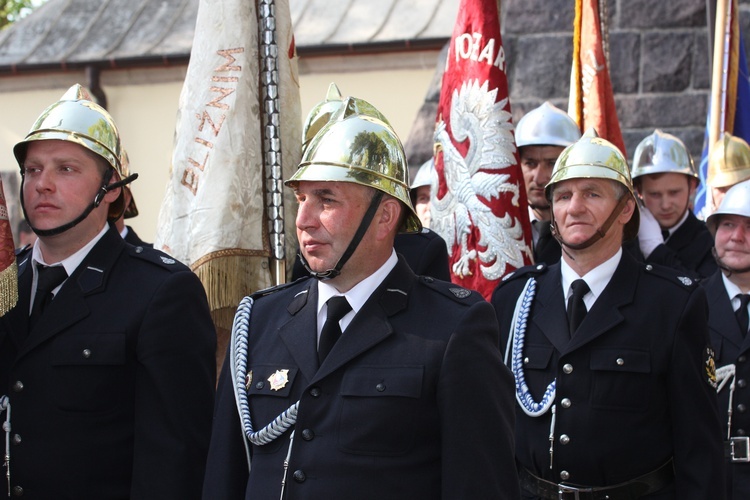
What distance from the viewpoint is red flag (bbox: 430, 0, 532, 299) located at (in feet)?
19.7

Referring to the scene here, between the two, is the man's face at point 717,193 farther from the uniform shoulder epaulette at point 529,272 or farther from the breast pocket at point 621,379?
the breast pocket at point 621,379

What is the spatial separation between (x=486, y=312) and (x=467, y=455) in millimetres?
402

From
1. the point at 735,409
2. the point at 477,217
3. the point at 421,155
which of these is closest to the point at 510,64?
the point at 421,155

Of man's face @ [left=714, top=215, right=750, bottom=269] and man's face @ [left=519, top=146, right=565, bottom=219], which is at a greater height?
man's face @ [left=519, top=146, right=565, bottom=219]

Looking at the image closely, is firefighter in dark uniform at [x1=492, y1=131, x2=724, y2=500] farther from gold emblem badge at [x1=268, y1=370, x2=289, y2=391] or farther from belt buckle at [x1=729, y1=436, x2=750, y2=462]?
gold emblem badge at [x1=268, y1=370, x2=289, y2=391]

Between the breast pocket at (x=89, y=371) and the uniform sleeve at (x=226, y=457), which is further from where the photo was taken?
the breast pocket at (x=89, y=371)

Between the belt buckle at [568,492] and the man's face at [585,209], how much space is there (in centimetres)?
91

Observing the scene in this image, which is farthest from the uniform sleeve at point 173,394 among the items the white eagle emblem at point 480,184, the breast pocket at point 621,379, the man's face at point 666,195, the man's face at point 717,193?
the man's face at point 717,193

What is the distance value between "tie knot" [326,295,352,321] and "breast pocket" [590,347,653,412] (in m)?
1.48

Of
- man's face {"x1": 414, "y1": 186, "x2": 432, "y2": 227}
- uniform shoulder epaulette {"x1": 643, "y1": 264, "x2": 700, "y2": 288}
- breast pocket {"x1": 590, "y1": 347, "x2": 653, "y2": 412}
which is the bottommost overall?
breast pocket {"x1": 590, "y1": 347, "x2": 653, "y2": 412}

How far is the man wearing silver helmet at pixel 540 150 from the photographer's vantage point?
251 inches

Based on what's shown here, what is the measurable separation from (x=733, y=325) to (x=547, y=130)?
4.81 ft

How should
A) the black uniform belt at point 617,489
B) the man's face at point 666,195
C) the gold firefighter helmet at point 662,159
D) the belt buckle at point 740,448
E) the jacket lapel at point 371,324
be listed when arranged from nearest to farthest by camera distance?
the jacket lapel at point 371,324, the black uniform belt at point 617,489, the belt buckle at point 740,448, the man's face at point 666,195, the gold firefighter helmet at point 662,159

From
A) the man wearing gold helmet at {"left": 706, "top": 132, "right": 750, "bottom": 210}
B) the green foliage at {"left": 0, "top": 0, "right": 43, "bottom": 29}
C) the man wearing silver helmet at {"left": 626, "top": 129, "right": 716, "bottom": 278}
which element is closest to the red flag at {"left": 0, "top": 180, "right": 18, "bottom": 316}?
the man wearing silver helmet at {"left": 626, "top": 129, "right": 716, "bottom": 278}
